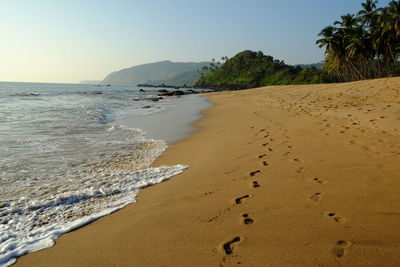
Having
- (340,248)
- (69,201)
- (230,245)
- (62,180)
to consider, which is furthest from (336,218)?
(62,180)

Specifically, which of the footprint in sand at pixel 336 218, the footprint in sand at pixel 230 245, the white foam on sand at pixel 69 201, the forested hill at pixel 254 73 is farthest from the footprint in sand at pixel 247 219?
the forested hill at pixel 254 73

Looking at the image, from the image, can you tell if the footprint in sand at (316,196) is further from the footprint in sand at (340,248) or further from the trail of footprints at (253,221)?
the footprint in sand at (340,248)

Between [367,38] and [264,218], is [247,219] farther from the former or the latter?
[367,38]

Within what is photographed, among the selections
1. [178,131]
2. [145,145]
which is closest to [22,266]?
[145,145]

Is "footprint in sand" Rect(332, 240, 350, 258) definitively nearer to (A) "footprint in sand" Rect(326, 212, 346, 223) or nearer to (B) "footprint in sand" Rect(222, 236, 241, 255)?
(A) "footprint in sand" Rect(326, 212, 346, 223)

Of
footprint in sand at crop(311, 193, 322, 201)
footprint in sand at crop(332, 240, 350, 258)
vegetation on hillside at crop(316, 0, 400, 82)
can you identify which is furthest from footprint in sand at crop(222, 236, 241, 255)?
vegetation on hillside at crop(316, 0, 400, 82)

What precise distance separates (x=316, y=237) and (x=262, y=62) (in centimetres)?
14184

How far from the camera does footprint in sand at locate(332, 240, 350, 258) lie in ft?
7.54

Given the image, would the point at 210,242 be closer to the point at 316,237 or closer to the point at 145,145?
the point at 316,237

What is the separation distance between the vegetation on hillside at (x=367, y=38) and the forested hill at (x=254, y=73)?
25.5 meters

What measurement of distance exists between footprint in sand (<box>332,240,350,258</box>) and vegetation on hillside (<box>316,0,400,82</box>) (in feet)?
139

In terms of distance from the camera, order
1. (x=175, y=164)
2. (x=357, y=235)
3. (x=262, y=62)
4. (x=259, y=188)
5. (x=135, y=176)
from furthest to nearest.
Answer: (x=262, y=62) < (x=175, y=164) < (x=135, y=176) < (x=259, y=188) < (x=357, y=235)

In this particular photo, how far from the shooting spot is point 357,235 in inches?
A: 100.0

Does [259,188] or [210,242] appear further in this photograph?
[259,188]
